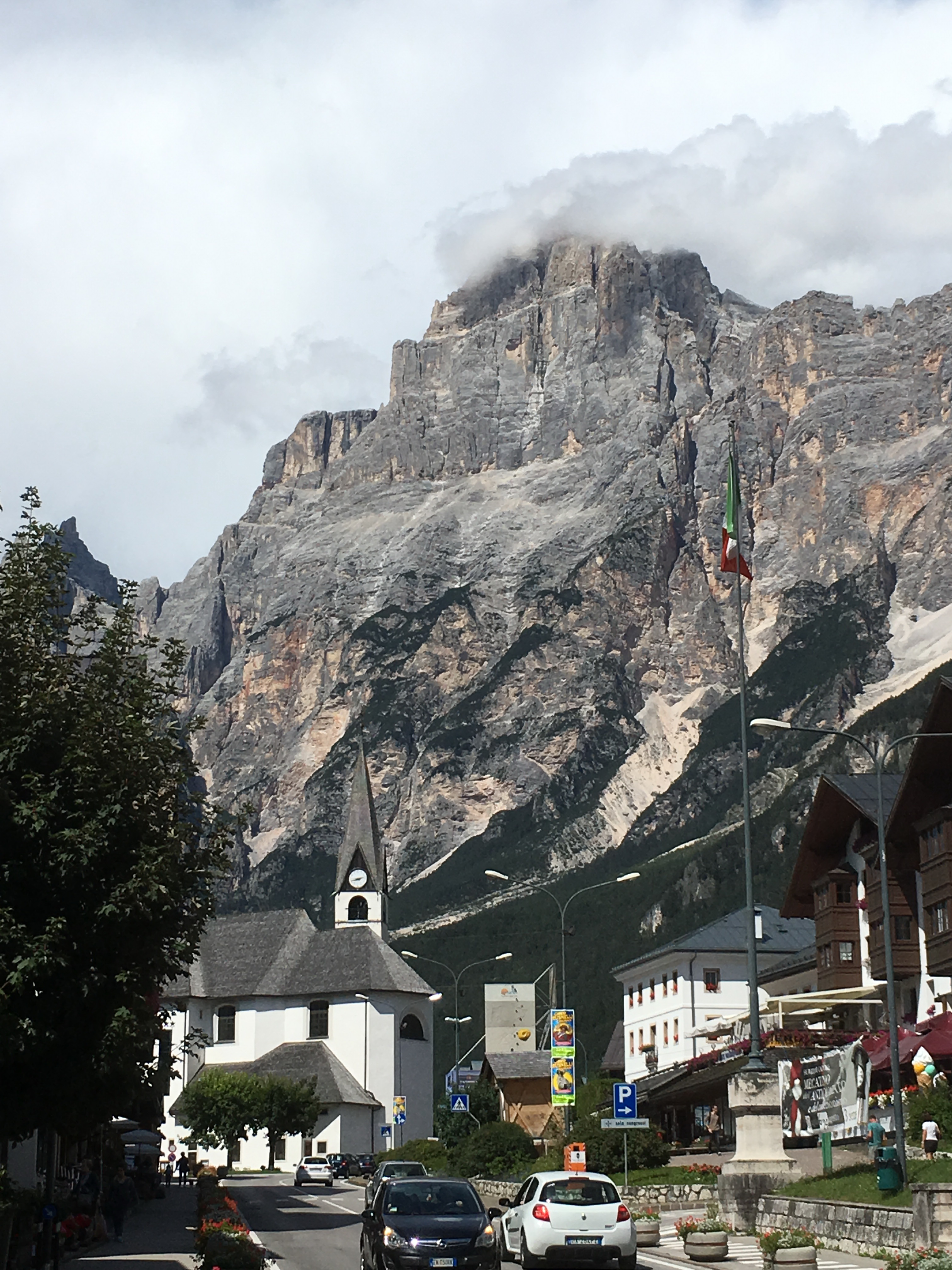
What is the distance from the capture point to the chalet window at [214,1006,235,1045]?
109312 mm

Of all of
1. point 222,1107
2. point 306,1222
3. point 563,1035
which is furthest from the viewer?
point 222,1107

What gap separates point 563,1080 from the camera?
42406 millimetres

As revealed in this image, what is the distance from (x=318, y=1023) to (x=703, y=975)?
33696 millimetres

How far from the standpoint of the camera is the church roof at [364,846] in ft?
394

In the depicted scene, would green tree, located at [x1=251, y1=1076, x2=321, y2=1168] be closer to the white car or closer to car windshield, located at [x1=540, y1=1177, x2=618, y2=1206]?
the white car

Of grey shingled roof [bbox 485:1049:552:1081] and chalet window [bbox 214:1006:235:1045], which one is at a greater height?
chalet window [bbox 214:1006:235:1045]

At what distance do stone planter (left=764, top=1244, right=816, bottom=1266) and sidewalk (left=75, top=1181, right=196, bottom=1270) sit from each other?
11.2 metres

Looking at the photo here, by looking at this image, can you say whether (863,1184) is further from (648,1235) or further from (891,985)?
(648,1235)

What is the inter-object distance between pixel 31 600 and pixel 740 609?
62.8 ft

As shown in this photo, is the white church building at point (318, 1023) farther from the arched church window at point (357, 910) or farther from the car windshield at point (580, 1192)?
the car windshield at point (580, 1192)

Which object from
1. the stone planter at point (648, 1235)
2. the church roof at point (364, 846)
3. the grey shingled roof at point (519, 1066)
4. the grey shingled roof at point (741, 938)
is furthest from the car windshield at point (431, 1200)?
the church roof at point (364, 846)

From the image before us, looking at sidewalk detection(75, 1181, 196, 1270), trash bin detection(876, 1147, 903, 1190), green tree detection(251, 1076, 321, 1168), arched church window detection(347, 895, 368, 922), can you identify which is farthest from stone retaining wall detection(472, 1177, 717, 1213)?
arched church window detection(347, 895, 368, 922)

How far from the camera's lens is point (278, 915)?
116 m

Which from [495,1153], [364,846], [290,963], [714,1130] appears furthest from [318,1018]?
[495,1153]
